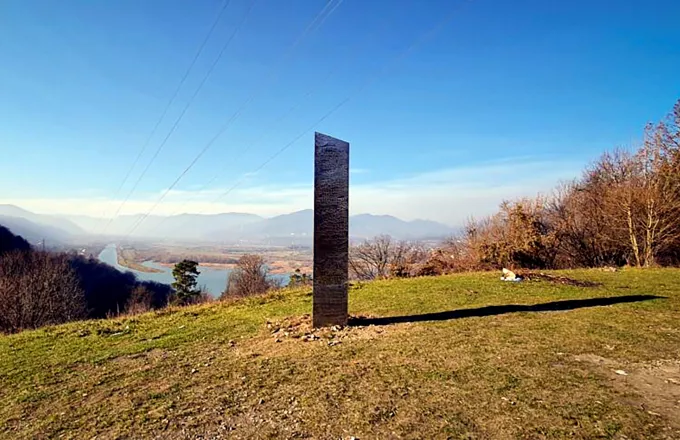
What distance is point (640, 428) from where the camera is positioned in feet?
9.58

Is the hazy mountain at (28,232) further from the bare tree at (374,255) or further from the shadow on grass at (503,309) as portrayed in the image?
the shadow on grass at (503,309)

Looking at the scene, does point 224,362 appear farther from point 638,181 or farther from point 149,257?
point 149,257

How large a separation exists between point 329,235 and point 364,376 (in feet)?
8.76

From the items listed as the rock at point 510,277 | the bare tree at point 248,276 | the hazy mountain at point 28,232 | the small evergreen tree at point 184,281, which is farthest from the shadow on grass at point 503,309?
the hazy mountain at point 28,232

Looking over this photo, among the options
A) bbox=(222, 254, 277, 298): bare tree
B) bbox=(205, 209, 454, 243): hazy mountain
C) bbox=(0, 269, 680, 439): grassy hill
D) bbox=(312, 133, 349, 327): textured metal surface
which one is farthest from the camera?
bbox=(205, 209, 454, 243): hazy mountain

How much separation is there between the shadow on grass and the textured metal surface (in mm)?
620

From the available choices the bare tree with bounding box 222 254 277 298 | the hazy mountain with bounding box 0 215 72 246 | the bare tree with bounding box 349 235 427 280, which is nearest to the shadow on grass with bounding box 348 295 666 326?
the bare tree with bounding box 349 235 427 280

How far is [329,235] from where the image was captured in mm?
6273

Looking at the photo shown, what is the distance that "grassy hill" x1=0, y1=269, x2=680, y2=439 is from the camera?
3.10 m

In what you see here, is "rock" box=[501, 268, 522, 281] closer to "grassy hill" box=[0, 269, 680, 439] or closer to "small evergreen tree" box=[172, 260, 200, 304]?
"grassy hill" box=[0, 269, 680, 439]

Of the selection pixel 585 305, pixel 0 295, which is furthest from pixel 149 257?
pixel 585 305

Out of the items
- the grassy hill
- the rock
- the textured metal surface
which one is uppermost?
the textured metal surface

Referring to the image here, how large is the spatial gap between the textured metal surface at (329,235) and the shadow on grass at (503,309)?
2.04 feet

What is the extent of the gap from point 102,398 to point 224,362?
55.1 inches
